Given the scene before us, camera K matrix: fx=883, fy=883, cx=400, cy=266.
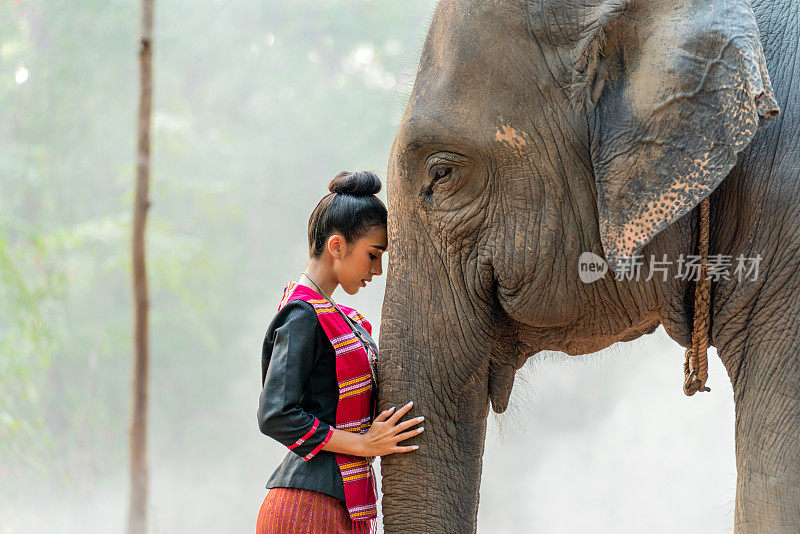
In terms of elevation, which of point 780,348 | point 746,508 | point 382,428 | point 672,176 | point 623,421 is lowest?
point 746,508

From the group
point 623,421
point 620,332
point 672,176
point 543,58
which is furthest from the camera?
point 623,421

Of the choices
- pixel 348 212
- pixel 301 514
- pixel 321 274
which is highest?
pixel 348 212

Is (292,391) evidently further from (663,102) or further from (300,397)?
(663,102)

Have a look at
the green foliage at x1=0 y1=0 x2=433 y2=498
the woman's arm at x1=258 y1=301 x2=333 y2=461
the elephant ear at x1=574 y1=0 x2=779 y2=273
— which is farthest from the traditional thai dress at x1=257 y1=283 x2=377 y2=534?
the green foliage at x1=0 y1=0 x2=433 y2=498

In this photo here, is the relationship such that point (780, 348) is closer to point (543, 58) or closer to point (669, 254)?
point (669, 254)

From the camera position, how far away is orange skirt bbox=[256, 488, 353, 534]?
1513 mm

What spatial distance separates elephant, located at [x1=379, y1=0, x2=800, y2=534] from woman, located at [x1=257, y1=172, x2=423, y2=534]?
2.8 inches

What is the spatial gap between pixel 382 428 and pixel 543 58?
2.18ft

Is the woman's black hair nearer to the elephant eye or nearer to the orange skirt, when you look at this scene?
the elephant eye

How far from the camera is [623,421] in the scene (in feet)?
40.2

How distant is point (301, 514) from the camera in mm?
1515

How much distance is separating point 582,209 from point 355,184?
45 cm

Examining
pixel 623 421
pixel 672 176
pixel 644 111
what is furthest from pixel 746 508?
pixel 623 421

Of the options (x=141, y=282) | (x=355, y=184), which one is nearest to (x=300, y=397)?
(x=355, y=184)
